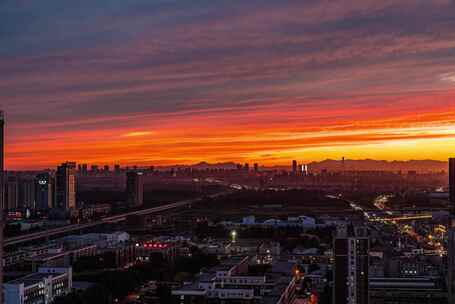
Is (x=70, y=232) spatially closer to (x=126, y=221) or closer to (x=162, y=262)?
(x=126, y=221)

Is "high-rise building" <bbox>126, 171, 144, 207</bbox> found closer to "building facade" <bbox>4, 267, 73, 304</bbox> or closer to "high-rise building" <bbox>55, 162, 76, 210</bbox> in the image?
"high-rise building" <bbox>55, 162, 76, 210</bbox>

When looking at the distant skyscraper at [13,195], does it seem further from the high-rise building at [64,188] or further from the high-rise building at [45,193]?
the high-rise building at [64,188]

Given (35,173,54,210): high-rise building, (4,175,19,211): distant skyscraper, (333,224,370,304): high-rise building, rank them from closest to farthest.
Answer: (333,224,370,304): high-rise building < (4,175,19,211): distant skyscraper < (35,173,54,210): high-rise building

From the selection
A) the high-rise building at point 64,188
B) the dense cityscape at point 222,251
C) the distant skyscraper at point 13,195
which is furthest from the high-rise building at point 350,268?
the distant skyscraper at point 13,195

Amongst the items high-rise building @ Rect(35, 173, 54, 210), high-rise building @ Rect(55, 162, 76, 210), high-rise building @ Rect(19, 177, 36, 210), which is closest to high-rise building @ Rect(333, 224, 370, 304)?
high-rise building @ Rect(55, 162, 76, 210)

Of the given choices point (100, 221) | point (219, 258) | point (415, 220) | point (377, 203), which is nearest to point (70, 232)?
point (100, 221)

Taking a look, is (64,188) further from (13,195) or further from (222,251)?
(222,251)

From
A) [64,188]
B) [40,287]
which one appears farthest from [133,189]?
[40,287]
